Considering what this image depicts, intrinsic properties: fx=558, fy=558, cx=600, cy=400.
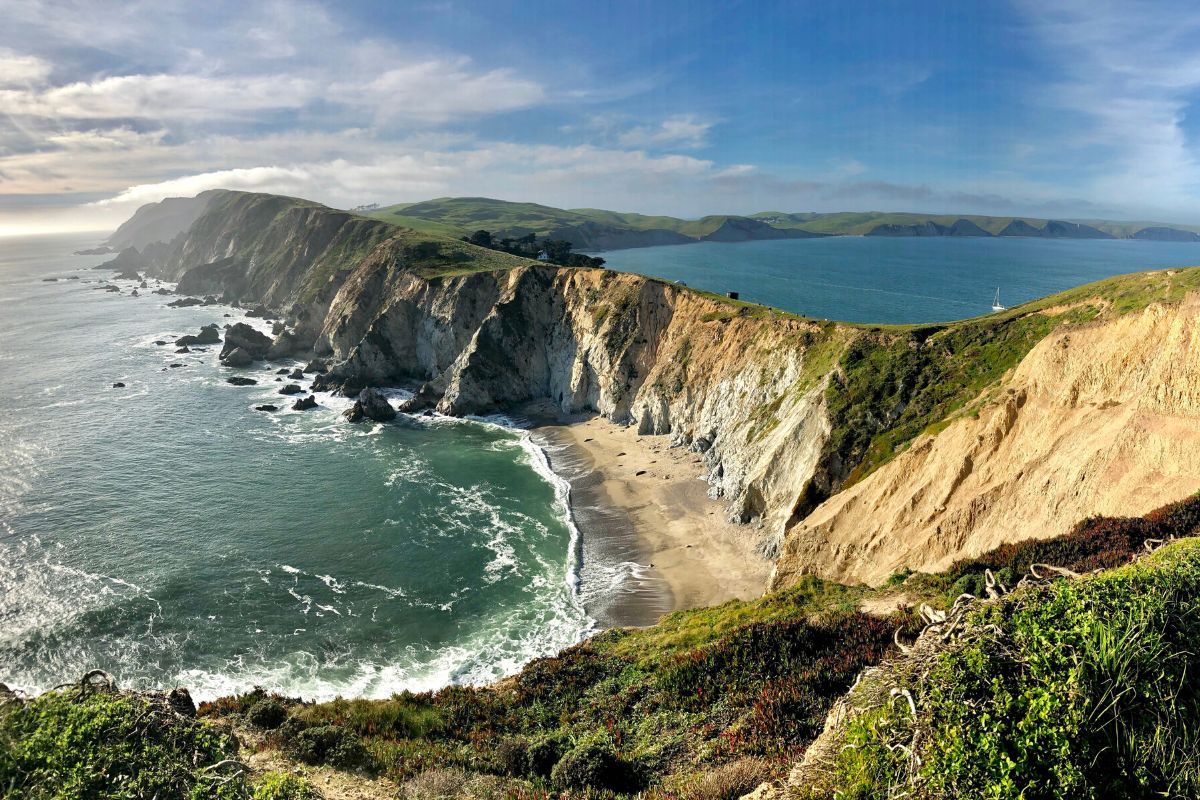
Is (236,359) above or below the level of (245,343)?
below

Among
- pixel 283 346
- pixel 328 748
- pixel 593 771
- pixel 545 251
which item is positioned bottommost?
pixel 328 748

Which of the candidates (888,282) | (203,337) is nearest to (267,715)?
(203,337)

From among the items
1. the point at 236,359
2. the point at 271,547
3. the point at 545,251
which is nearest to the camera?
the point at 271,547

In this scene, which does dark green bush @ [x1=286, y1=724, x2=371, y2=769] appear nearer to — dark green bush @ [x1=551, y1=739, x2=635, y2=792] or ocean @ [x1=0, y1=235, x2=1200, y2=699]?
dark green bush @ [x1=551, y1=739, x2=635, y2=792]

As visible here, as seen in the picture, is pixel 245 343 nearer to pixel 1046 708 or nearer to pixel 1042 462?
pixel 1042 462

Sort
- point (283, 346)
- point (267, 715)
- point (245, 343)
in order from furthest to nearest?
point (283, 346)
point (245, 343)
point (267, 715)

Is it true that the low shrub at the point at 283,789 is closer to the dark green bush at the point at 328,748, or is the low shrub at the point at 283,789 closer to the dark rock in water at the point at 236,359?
the dark green bush at the point at 328,748
